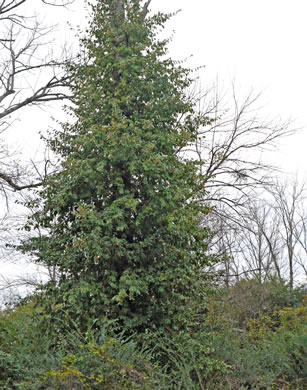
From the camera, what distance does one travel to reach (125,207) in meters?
7.21

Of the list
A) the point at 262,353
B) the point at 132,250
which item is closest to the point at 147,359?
the point at 132,250

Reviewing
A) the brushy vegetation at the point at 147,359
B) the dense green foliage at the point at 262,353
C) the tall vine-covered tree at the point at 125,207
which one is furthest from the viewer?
the tall vine-covered tree at the point at 125,207

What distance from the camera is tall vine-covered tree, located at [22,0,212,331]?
7.13 meters

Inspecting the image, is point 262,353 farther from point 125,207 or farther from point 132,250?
point 125,207

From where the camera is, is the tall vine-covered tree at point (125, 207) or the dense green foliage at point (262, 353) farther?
the tall vine-covered tree at point (125, 207)

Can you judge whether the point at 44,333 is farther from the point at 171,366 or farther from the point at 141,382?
the point at 141,382

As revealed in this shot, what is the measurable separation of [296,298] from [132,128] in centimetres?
721

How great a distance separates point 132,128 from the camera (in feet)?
25.3

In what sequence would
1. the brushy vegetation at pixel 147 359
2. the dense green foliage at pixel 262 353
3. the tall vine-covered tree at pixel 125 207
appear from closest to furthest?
the brushy vegetation at pixel 147 359 → the dense green foliage at pixel 262 353 → the tall vine-covered tree at pixel 125 207

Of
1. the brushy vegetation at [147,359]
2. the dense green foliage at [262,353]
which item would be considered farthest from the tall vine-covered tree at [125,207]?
the dense green foliage at [262,353]

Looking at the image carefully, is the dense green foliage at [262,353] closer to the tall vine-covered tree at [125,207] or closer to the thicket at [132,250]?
the thicket at [132,250]

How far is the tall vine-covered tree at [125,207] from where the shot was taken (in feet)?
23.4

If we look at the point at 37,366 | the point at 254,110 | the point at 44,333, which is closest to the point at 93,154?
the point at 44,333

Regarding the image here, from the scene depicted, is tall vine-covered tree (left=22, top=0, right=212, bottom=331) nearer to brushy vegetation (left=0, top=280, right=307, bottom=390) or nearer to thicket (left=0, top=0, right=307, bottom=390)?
thicket (left=0, top=0, right=307, bottom=390)
